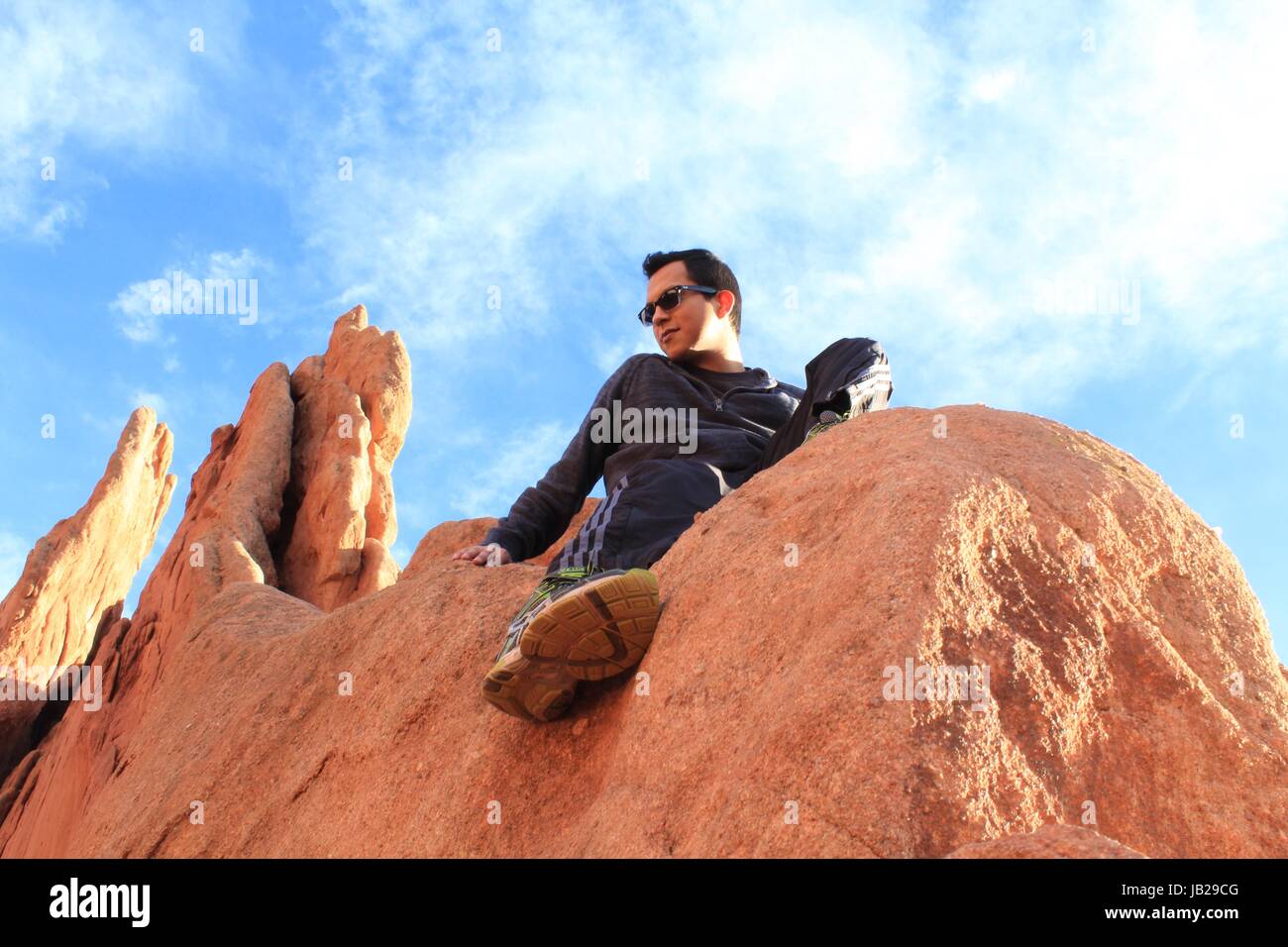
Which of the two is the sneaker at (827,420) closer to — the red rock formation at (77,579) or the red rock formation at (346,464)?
the red rock formation at (346,464)

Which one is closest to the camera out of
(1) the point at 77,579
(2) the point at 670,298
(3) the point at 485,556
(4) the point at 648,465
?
(4) the point at 648,465

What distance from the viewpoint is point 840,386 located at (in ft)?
16.4

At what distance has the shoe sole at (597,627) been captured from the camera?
12.5 feet

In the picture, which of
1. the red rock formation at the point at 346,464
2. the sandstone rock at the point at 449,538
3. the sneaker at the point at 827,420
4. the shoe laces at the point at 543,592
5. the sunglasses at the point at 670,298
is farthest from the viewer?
the red rock formation at the point at 346,464

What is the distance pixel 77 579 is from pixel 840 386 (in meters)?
13.3

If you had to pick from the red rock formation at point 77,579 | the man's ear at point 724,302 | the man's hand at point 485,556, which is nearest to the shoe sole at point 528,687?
the man's hand at point 485,556

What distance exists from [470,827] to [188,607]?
23.6 feet

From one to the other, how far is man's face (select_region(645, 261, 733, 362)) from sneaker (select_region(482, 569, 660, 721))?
2.37 m

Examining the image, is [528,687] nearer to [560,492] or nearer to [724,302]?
[560,492]

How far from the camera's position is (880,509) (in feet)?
11.7

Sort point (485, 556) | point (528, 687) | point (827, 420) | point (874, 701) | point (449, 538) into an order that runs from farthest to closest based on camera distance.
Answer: point (449, 538), point (485, 556), point (827, 420), point (528, 687), point (874, 701)

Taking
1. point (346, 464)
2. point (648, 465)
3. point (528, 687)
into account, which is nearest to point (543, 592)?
point (528, 687)

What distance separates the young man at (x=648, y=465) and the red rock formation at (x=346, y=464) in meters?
7.35
